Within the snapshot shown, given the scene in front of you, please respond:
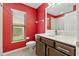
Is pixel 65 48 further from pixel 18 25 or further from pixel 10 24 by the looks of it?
pixel 18 25

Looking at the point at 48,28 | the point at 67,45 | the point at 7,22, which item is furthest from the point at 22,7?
the point at 67,45

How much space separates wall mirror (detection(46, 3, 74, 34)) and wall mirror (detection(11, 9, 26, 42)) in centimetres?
98

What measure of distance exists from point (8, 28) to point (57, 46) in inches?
71.8

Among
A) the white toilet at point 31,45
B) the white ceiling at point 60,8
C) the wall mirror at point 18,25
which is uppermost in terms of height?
the white ceiling at point 60,8

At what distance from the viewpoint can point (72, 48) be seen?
1028 millimetres

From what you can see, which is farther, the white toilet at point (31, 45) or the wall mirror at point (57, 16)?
the white toilet at point (31, 45)

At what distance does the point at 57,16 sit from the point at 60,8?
0.75 feet

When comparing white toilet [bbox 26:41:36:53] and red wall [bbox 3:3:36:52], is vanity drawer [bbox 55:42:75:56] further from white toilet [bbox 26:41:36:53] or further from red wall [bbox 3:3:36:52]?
red wall [bbox 3:3:36:52]

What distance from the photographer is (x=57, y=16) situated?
234 cm

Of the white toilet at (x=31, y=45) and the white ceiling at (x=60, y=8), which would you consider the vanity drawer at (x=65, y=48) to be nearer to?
A: the white ceiling at (x=60, y=8)

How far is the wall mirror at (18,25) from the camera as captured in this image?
9.47 feet

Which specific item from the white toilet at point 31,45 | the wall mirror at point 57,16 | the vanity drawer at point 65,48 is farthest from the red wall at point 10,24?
the vanity drawer at point 65,48

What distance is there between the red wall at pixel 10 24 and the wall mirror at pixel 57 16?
78 cm

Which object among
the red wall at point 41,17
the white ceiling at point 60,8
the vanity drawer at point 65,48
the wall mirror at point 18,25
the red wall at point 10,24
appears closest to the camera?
the vanity drawer at point 65,48
